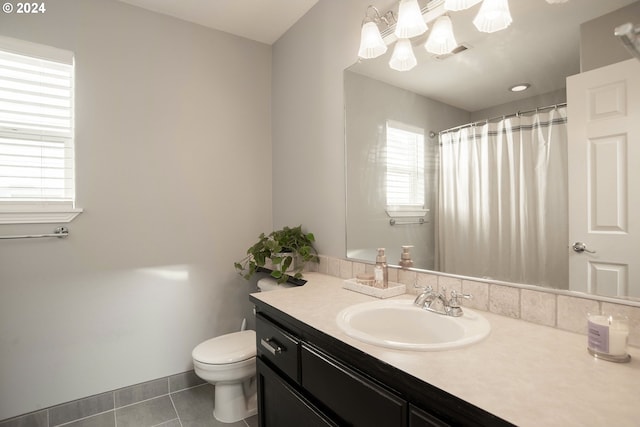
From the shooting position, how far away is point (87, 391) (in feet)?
6.27

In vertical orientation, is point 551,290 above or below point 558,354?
above

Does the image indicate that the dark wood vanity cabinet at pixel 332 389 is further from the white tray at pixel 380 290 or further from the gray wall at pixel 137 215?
the gray wall at pixel 137 215

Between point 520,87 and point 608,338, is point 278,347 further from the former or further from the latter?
point 520,87

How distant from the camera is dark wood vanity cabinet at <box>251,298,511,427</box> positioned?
2.23 feet

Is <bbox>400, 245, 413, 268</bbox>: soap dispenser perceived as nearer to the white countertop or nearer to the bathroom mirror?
the bathroom mirror

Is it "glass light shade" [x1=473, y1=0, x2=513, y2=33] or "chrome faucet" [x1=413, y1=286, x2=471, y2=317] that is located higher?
"glass light shade" [x1=473, y1=0, x2=513, y2=33]

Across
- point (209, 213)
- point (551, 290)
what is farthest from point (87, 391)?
point (551, 290)

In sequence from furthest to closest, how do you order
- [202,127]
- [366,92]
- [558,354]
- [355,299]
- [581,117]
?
1. [202,127]
2. [366,92]
3. [355,299]
4. [581,117]
5. [558,354]

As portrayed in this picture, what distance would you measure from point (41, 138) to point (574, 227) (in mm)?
2555

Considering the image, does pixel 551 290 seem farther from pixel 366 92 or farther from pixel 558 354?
pixel 366 92

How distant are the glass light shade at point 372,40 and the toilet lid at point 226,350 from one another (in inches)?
68.8

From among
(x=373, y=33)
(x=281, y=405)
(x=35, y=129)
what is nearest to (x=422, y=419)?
(x=281, y=405)

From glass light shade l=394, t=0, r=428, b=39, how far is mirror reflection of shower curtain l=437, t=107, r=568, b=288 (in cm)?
47

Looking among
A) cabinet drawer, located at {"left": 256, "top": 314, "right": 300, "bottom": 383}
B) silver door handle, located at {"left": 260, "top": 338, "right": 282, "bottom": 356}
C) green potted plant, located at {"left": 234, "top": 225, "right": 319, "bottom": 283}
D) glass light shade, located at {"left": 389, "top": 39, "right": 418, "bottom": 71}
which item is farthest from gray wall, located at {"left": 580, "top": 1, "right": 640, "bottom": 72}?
green potted plant, located at {"left": 234, "top": 225, "right": 319, "bottom": 283}
